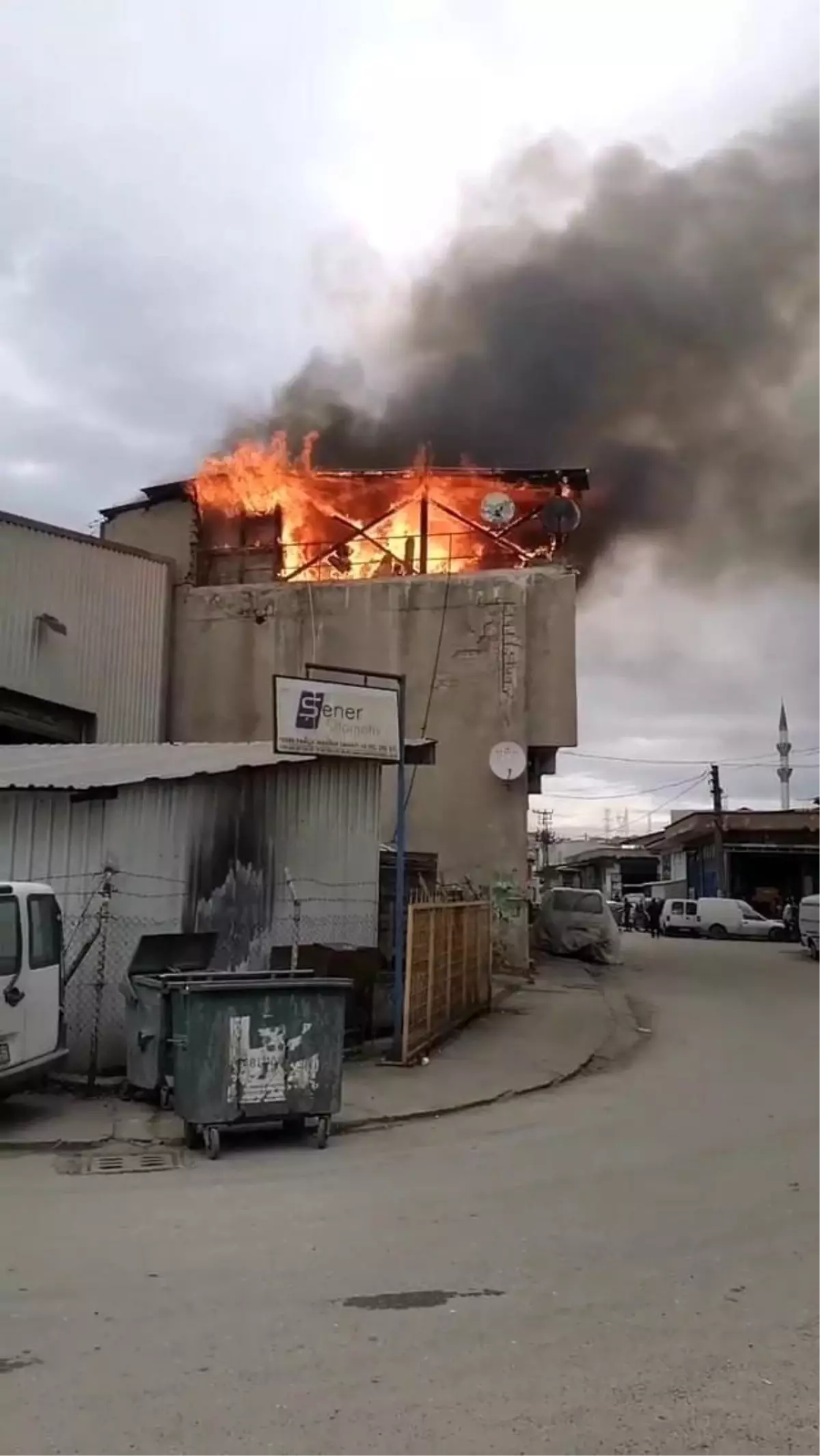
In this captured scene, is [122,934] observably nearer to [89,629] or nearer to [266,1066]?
[266,1066]

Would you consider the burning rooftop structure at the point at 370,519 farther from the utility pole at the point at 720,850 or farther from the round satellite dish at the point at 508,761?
the utility pole at the point at 720,850

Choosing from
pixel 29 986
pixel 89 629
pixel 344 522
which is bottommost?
pixel 29 986

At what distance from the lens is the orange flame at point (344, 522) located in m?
25.9

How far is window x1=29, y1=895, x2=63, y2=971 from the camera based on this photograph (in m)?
9.18

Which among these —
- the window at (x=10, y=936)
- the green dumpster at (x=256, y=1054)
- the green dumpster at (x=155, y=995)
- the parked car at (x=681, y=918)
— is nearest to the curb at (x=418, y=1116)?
the green dumpster at (x=256, y=1054)

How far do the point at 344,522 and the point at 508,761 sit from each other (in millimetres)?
8583

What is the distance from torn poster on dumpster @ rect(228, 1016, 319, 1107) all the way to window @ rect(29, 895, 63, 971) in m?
1.91

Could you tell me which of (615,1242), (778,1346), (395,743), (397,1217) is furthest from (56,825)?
(778,1346)

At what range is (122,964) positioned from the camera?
1134 cm

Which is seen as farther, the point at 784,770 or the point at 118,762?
the point at 784,770

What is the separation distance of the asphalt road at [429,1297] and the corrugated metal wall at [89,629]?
15200 millimetres

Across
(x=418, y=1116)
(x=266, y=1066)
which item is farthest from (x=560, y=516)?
(x=266, y=1066)

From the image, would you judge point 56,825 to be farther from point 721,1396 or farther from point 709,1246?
point 721,1396

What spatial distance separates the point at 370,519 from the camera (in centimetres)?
2739
